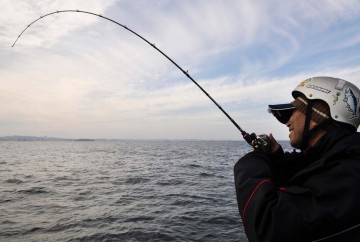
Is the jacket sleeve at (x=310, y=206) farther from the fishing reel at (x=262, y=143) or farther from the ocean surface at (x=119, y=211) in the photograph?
the ocean surface at (x=119, y=211)

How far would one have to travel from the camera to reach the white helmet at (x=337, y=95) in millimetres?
2393

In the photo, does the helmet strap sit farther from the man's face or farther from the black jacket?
the black jacket

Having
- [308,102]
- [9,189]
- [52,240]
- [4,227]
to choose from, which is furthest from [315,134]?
[9,189]

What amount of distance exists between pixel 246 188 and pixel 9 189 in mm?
21267

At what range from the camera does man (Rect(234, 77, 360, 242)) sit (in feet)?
6.24

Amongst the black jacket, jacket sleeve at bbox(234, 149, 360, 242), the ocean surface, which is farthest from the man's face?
the ocean surface

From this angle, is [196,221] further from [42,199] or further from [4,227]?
[42,199]

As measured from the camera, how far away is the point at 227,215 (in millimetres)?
13469

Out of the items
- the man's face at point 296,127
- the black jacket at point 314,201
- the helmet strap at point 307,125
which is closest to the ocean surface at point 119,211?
the man's face at point 296,127

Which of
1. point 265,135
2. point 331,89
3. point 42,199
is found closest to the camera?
Result: point 331,89

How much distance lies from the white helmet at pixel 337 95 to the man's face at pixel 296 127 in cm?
20

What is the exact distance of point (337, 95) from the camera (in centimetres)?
246

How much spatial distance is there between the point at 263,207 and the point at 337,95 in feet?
3.78

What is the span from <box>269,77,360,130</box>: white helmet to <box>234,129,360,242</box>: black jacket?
6.5 inches
